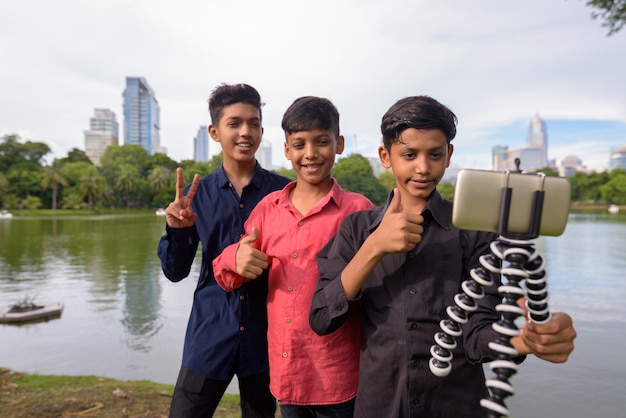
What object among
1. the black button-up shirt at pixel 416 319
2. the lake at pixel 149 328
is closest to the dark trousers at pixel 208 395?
the black button-up shirt at pixel 416 319

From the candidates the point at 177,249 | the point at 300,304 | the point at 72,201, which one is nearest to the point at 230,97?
the point at 177,249

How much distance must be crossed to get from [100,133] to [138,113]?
17297 mm

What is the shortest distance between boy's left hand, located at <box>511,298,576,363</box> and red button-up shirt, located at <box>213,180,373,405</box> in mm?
930

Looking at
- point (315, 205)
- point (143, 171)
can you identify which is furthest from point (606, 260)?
point (143, 171)

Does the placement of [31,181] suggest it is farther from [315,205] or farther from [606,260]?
[315,205]

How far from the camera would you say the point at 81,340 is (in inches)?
350

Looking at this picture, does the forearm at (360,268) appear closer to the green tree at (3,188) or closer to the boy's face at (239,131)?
the boy's face at (239,131)

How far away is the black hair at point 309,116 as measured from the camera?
93.2 inches

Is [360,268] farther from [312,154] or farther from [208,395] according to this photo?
[208,395]

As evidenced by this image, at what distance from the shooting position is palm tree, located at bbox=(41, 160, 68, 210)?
201 ft

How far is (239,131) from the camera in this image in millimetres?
2904

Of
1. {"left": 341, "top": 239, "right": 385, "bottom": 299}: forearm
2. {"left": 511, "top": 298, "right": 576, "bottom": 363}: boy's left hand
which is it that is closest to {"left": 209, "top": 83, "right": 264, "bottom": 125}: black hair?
{"left": 341, "top": 239, "right": 385, "bottom": 299}: forearm

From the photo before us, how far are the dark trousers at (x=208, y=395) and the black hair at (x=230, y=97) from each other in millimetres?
1572

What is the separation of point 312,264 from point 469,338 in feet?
2.72
